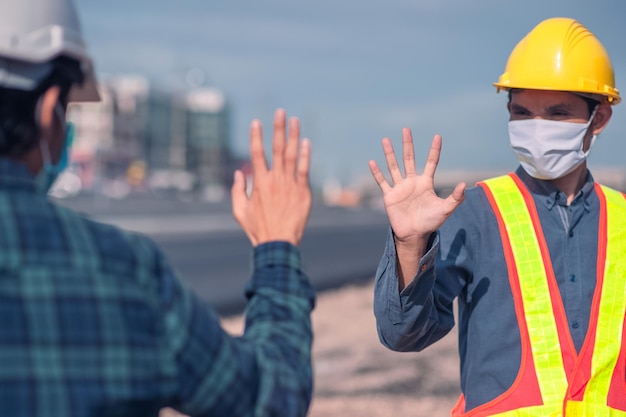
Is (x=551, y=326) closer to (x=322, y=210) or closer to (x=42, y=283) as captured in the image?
(x=42, y=283)

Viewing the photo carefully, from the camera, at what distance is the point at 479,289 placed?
124 inches

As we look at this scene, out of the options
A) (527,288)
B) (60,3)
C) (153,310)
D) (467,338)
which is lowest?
(467,338)

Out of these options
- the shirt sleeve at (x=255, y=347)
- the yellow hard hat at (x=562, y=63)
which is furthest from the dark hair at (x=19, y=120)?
the yellow hard hat at (x=562, y=63)

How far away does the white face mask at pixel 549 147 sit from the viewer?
3.37 m

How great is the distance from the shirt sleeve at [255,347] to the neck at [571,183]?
167 cm

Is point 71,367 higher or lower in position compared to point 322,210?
higher

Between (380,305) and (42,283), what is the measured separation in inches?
63.0

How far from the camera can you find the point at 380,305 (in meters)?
3.06

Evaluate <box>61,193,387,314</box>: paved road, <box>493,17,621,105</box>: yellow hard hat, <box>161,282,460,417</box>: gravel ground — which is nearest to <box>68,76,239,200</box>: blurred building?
<box>61,193,387,314</box>: paved road

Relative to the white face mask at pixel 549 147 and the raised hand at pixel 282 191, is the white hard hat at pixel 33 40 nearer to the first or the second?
the raised hand at pixel 282 191

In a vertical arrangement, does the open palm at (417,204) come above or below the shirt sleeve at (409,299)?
above

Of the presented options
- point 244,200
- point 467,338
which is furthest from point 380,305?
point 244,200

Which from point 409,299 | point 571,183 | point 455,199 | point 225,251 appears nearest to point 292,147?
point 455,199

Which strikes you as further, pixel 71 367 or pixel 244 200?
pixel 244 200
